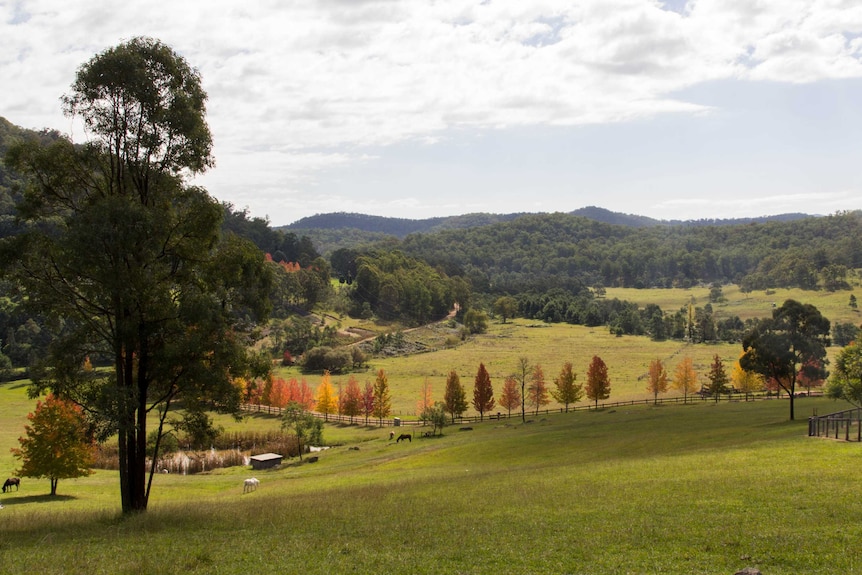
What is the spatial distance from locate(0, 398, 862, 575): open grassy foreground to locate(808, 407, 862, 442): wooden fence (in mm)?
Result: 1079

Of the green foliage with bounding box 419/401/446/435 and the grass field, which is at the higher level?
the grass field

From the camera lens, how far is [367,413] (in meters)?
89.9

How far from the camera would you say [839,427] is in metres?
35.2

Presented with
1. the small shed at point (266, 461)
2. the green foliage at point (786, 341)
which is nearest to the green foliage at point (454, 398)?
the small shed at point (266, 461)

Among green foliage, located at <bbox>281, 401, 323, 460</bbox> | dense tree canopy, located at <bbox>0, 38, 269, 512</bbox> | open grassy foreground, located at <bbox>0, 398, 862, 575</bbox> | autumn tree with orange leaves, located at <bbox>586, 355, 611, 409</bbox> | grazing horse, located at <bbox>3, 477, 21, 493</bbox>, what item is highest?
dense tree canopy, located at <bbox>0, 38, 269, 512</bbox>

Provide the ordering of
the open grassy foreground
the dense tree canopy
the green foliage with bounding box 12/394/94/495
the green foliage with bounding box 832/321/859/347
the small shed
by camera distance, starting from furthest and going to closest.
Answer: the green foliage with bounding box 832/321/859/347
the small shed
the green foliage with bounding box 12/394/94/495
the dense tree canopy
the open grassy foreground

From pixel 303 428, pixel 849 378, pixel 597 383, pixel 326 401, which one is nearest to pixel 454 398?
pixel 597 383

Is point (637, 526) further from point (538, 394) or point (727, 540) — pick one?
point (538, 394)

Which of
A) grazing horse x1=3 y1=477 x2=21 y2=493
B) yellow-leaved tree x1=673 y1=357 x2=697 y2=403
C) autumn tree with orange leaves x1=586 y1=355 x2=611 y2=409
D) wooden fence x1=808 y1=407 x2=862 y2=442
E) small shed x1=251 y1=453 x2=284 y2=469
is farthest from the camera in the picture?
yellow-leaved tree x1=673 y1=357 x2=697 y2=403

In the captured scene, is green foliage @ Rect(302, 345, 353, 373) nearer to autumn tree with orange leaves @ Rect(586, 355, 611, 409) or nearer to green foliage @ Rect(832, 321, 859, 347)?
autumn tree with orange leaves @ Rect(586, 355, 611, 409)

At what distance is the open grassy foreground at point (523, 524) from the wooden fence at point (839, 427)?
3.54 feet

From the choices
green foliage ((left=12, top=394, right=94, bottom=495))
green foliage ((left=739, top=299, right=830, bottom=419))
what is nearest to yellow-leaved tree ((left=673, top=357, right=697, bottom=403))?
green foliage ((left=739, top=299, right=830, bottom=419))

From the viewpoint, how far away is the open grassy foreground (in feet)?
49.7

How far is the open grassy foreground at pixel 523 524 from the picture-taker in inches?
596
